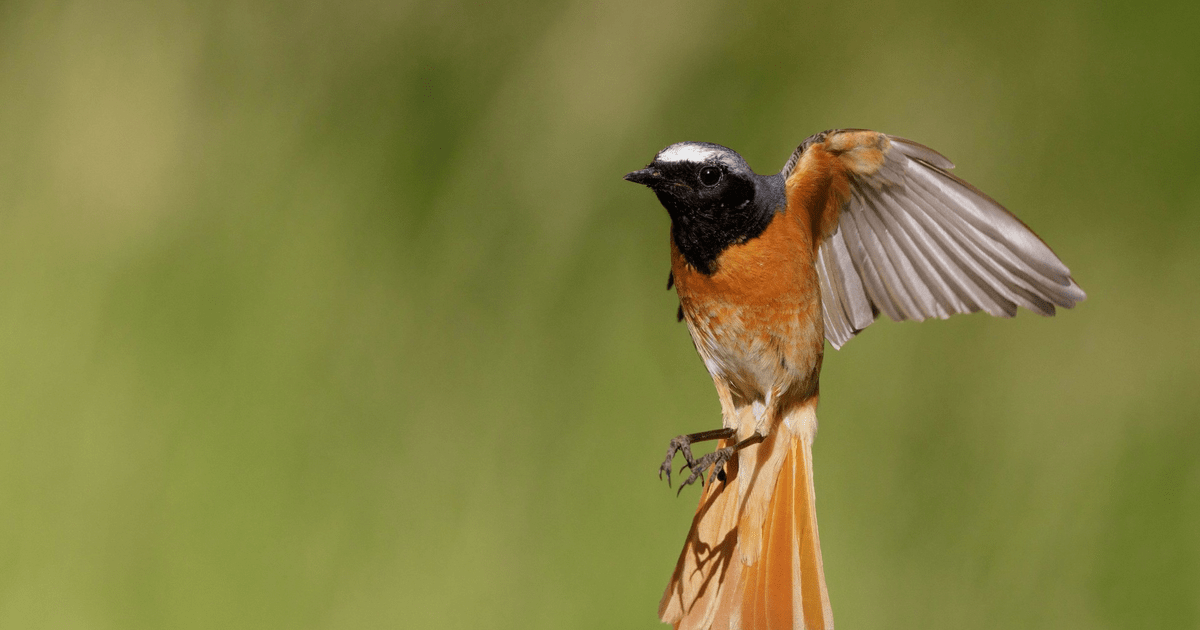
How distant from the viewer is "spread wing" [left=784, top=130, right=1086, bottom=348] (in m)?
0.68

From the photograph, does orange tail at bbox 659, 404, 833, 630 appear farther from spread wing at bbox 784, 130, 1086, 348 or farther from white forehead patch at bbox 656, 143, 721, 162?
white forehead patch at bbox 656, 143, 721, 162

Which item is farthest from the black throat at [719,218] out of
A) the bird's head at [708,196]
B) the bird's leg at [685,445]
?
the bird's leg at [685,445]

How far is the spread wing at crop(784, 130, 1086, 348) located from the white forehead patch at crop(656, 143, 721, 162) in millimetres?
146

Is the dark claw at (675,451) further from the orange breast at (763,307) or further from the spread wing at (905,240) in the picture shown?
the spread wing at (905,240)

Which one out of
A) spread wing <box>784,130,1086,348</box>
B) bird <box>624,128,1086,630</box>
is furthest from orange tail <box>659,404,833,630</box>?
spread wing <box>784,130,1086,348</box>

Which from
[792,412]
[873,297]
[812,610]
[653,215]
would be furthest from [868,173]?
[653,215]

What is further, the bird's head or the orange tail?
the orange tail

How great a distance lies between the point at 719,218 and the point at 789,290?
82 mm

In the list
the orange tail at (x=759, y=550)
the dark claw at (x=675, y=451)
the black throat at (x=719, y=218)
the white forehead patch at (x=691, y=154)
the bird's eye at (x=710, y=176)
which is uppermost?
the white forehead patch at (x=691, y=154)

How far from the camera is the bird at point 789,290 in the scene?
2.19 ft

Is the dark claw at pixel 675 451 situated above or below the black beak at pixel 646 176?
below

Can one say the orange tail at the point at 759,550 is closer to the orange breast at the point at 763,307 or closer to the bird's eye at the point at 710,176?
the orange breast at the point at 763,307

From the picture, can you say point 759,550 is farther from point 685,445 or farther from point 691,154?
point 691,154

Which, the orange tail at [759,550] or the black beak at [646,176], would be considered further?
the orange tail at [759,550]
